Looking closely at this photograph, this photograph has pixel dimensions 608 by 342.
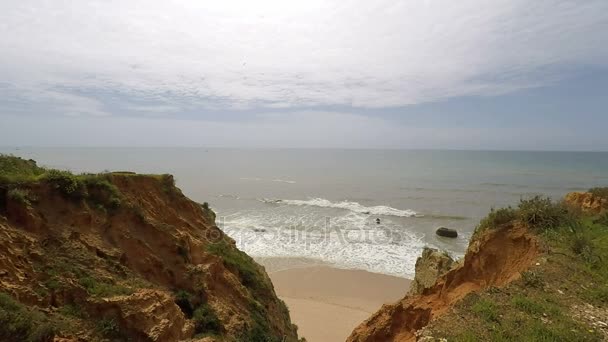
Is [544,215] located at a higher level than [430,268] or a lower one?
higher

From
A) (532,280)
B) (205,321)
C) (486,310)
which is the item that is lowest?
(205,321)

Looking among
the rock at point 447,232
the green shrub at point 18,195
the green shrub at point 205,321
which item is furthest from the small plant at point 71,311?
the rock at point 447,232

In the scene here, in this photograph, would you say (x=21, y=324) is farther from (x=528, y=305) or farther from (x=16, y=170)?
(x=528, y=305)

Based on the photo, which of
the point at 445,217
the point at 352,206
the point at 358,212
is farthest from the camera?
the point at 352,206

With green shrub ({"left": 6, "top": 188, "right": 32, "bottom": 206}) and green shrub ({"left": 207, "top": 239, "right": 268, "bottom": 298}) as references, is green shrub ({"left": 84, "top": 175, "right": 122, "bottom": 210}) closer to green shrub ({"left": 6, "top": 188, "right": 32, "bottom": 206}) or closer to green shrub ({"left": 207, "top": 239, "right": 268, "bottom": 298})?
green shrub ({"left": 6, "top": 188, "right": 32, "bottom": 206})

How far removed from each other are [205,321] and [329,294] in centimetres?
1308

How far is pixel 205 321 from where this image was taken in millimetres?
9703

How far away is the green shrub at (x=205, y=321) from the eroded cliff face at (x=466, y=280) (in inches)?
212

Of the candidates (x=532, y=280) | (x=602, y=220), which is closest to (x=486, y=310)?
(x=532, y=280)

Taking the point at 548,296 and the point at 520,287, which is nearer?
the point at 548,296

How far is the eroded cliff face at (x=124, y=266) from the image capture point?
7234mm

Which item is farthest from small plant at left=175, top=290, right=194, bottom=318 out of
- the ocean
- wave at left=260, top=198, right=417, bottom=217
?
wave at left=260, top=198, right=417, bottom=217

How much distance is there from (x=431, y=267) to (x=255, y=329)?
8.08m

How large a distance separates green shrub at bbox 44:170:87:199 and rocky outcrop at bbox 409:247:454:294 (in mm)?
12846
